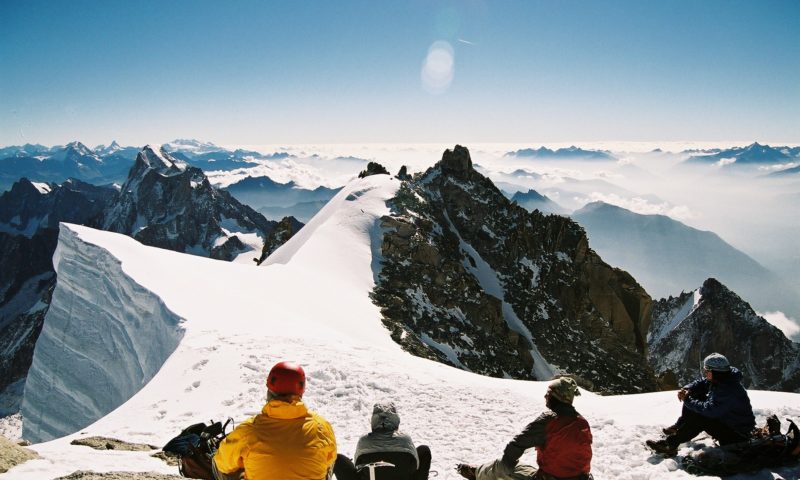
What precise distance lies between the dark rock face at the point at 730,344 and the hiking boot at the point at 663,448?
13530 centimetres

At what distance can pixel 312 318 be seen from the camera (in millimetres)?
27062

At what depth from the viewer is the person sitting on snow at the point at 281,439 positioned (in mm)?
5168

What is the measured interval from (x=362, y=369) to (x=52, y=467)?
9437 mm

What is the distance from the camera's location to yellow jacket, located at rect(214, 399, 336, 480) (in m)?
5.17

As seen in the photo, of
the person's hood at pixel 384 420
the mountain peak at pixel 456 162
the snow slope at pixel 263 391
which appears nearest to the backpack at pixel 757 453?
the snow slope at pixel 263 391

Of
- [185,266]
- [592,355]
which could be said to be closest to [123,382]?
[185,266]

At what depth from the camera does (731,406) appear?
7.69 metres

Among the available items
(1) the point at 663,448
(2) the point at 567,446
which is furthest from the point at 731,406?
(2) the point at 567,446

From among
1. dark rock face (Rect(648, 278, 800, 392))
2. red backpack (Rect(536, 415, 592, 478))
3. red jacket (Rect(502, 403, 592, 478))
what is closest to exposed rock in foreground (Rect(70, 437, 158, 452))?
red jacket (Rect(502, 403, 592, 478))

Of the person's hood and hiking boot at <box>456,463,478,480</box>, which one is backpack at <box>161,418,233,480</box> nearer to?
the person's hood

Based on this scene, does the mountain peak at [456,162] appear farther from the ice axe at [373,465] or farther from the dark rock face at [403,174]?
the ice axe at [373,465]

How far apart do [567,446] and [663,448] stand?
379 cm

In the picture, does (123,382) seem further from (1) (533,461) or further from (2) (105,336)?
(1) (533,461)

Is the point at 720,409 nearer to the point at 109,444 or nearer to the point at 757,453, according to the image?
the point at 757,453
